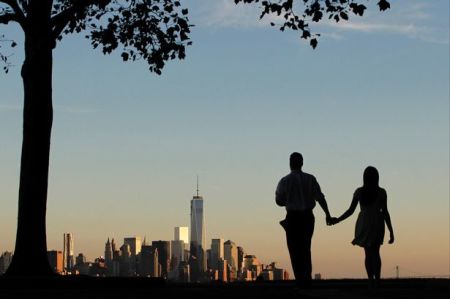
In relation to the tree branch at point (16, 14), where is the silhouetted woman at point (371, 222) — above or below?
below

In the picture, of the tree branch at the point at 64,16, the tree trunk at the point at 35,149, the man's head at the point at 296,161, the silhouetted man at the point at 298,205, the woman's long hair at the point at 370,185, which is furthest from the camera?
the tree branch at the point at 64,16

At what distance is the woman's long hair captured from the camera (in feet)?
62.8

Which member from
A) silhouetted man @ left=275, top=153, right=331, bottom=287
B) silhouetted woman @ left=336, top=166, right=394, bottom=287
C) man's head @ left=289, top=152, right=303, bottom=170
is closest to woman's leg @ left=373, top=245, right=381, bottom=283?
silhouetted woman @ left=336, top=166, right=394, bottom=287

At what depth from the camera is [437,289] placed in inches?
804

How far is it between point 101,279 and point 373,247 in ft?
22.0

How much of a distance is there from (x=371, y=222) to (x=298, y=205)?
4.29 feet

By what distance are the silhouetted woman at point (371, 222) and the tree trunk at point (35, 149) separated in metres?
7.96

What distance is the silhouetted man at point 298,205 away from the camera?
764 inches

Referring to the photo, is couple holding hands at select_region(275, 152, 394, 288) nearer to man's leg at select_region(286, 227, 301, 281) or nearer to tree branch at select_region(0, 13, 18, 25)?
man's leg at select_region(286, 227, 301, 281)

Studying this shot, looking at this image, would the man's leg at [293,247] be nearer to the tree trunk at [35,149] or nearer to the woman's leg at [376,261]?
the woman's leg at [376,261]

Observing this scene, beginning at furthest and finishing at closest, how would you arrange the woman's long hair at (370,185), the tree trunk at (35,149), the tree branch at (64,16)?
the tree branch at (64,16) < the tree trunk at (35,149) < the woman's long hair at (370,185)

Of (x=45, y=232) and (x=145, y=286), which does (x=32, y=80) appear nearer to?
(x=45, y=232)

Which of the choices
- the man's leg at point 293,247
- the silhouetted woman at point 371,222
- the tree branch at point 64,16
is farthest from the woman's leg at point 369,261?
the tree branch at point 64,16

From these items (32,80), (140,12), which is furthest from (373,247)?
(140,12)
